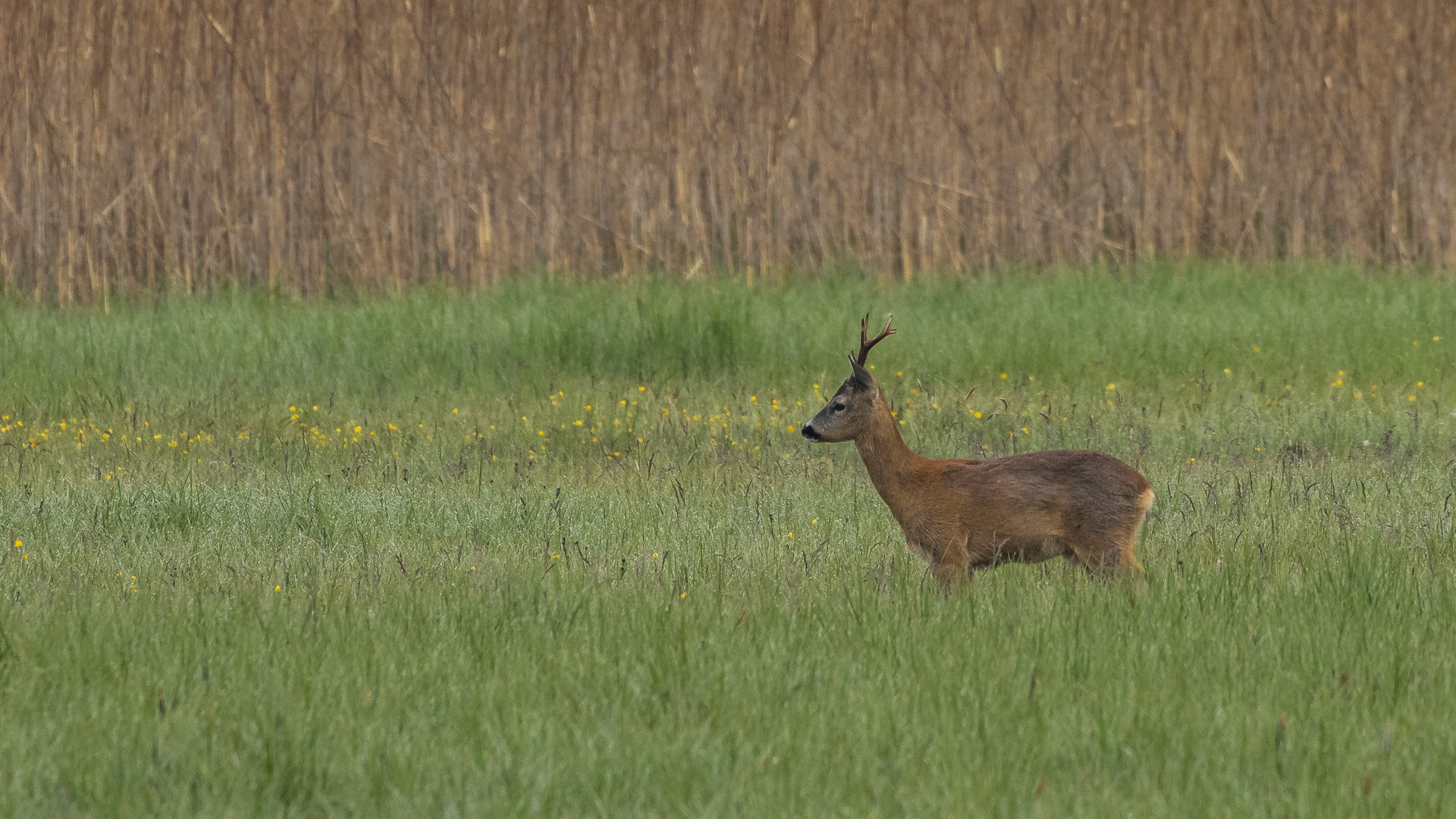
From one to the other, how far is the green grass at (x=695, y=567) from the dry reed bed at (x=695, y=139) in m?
1.05

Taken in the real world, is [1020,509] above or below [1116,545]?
above

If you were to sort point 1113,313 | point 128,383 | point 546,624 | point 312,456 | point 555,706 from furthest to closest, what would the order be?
1. point 1113,313
2. point 128,383
3. point 312,456
4. point 546,624
5. point 555,706

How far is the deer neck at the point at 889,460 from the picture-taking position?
21.8 ft

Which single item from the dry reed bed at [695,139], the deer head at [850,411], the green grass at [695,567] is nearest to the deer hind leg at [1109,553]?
the green grass at [695,567]

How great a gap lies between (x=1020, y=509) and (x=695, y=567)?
1271 mm

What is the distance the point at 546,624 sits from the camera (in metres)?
5.64

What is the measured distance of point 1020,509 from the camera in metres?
6.30

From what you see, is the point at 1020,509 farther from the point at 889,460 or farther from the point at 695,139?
the point at 695,139

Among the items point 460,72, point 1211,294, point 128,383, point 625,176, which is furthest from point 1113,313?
point 128,383

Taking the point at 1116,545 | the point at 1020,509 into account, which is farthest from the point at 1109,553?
the point at 1020,509

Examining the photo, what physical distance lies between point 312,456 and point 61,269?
218 inches

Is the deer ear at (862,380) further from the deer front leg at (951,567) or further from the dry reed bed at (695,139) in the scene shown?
the dry reed bed at (695,139)

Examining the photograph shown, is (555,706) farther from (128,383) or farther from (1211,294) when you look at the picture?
(1211,294)

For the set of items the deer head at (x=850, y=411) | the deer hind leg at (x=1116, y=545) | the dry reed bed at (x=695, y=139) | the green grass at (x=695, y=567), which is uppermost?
the dry reed bed at (x=695, y=139)
